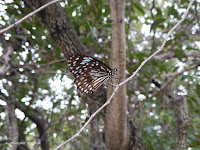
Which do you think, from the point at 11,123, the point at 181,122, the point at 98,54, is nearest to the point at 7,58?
the point at 11,123

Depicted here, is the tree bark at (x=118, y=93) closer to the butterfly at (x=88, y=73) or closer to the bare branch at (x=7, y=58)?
Answer: the butterfly at (x=88, y=73)

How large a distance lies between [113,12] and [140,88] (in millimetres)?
1200

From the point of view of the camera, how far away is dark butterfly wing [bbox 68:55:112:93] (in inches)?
50.7

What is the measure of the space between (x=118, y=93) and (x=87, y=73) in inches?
12.3

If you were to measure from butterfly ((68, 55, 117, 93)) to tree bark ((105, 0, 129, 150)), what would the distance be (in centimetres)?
20

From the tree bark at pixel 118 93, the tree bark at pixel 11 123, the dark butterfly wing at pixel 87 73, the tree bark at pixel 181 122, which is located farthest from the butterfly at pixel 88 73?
the tree bark at pixel 181 122

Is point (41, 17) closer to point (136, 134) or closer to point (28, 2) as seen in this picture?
point (28, 2)

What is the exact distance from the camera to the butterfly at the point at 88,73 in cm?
129

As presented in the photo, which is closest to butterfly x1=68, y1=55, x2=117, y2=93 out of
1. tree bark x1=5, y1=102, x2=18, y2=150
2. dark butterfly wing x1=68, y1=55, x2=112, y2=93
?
dark butterfly wing x1=68, y1=55, x2=112, y2=93

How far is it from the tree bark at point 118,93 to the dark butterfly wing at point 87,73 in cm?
20

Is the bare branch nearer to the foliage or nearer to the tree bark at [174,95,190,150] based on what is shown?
the foliage

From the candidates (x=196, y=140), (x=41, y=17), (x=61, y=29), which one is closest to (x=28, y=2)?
(x=41, y=17)

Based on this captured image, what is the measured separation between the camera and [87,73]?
134 cm

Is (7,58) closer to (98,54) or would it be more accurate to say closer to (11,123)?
(11,123)
